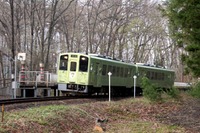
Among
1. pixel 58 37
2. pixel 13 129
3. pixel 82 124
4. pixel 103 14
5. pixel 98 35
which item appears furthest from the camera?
pixel 58 37

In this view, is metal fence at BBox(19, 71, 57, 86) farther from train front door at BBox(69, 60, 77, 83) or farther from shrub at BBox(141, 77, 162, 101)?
shrub at BBox(141, 77, 162, 101)

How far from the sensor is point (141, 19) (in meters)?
40.8

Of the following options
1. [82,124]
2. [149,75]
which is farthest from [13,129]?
[149,75]

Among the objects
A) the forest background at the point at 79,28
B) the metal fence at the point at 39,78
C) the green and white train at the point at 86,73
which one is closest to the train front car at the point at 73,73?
the green and white train at the point at 86,73

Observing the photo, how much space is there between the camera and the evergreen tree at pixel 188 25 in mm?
10375

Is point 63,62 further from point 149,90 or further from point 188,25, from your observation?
point 188,25

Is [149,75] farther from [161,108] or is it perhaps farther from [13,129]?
[13,129]

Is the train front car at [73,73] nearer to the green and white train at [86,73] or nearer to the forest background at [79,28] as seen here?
the green and white train at [86,73]

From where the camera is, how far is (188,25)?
35.7ft

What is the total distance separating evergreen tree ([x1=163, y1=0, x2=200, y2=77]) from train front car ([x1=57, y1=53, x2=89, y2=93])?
8.39 meters

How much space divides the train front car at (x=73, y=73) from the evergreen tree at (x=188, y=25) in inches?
330

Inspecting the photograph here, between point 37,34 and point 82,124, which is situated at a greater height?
point 37,34

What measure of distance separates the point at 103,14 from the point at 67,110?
29.0 m

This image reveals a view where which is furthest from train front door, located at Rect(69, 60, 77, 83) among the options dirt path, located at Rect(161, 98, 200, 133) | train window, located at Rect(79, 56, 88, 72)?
dirt path, located at Rect(161, 98, 200, 133)
